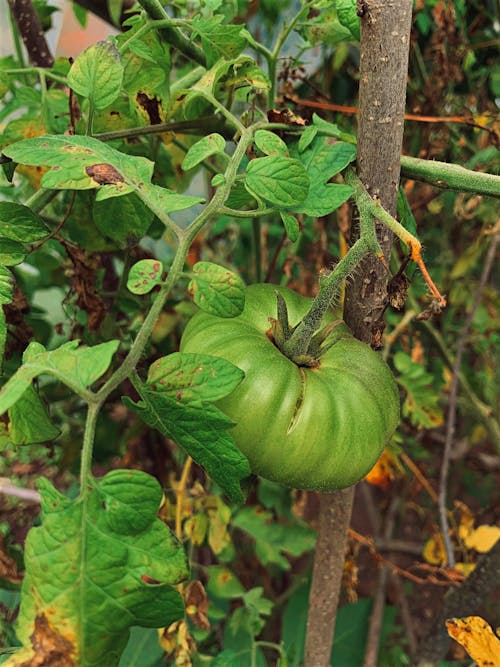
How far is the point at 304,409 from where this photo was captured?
0.47m

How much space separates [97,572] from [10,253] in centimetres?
26

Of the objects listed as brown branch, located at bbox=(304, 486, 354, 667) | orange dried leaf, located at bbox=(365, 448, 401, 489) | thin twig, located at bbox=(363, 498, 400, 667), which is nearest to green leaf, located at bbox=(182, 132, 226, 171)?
brown branch, located at bbox=(304, 486, 354, 667)

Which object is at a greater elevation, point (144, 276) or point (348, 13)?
point (348, 13)

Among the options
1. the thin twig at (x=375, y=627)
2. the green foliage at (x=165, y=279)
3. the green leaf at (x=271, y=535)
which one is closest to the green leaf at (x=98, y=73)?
the green foliage at (x=165, y=279)

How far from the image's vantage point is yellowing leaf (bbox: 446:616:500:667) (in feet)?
1.67

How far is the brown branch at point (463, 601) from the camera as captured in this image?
79cm

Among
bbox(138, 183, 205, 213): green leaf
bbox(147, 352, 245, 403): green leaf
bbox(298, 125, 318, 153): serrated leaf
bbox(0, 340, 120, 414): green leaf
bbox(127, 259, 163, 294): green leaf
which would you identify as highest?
bbox(298, 125, 318, 153): serrated leaf

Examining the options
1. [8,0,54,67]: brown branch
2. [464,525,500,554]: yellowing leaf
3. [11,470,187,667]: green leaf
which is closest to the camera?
[11,470,187,667]: green leaf

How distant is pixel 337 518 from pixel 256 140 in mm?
411

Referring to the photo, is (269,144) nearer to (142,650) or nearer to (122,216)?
(122,216)

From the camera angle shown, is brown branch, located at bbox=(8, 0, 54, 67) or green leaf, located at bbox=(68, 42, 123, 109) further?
brown branch, located at bbox=(8, 0, 54, 67)

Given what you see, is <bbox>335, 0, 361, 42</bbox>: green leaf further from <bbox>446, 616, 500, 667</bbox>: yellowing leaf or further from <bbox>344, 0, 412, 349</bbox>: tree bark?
<bbox>446, 616, 500, 667</bbox>: yellowing leaf

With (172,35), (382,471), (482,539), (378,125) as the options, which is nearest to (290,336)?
(378,125)

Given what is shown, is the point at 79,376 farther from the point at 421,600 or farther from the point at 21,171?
the point at 421,600
